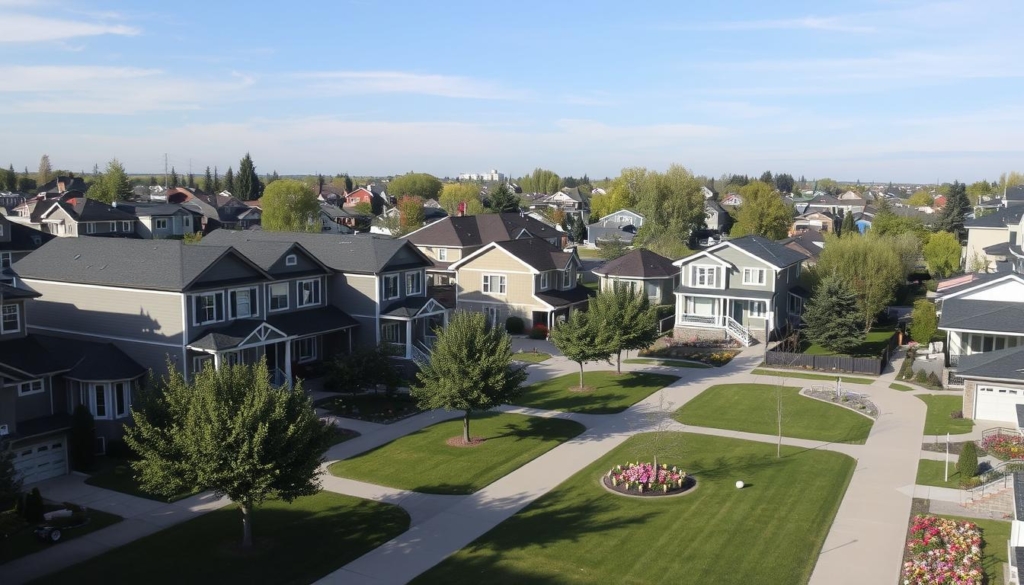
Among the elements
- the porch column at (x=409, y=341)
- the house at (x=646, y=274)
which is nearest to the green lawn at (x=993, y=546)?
the porch column at (x=409, y=341)

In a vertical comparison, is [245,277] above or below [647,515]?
above

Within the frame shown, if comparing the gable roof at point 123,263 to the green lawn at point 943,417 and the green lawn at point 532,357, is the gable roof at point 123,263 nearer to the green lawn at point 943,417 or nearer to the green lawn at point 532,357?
the green lawn at point 532,357

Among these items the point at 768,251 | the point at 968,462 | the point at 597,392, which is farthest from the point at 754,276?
the point at 968,462

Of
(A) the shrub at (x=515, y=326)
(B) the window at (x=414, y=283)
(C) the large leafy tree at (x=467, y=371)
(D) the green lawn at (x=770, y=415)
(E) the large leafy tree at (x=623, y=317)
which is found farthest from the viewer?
(A) the shrub at (x=515, y=326)

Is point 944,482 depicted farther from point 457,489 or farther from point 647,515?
point 457,489

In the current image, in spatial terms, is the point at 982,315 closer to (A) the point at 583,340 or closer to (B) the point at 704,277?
(B) the point at 704,277

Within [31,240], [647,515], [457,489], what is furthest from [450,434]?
[31,240]
